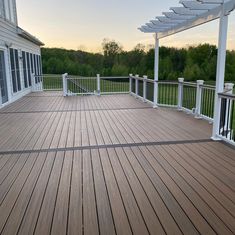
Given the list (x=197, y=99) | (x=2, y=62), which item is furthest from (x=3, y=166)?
(x=2, y=62)

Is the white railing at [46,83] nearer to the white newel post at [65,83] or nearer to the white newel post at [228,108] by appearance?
the white newel post at [65,83]

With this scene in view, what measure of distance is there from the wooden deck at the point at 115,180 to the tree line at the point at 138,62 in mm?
8230

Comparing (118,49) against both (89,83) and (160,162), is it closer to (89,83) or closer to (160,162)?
(89,83)

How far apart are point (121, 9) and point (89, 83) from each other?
349 inches

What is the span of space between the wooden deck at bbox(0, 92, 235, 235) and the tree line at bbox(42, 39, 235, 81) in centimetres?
823

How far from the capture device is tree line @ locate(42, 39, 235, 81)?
1622cm

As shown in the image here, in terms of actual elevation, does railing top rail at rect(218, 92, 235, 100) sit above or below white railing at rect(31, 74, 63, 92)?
above

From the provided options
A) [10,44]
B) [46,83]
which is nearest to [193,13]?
[10,44]

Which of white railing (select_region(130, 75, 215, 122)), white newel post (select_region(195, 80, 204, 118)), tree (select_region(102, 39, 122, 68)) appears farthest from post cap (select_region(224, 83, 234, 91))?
tree (select_region(102, 39, 122, 68))

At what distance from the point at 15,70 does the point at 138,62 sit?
13.7 meters

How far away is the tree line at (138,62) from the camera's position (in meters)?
16.2

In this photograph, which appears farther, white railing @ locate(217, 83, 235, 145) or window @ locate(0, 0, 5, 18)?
window @ locate(0, 0, 5, 18)

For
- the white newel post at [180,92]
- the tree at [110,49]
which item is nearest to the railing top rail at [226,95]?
the white newel post at [180,92]

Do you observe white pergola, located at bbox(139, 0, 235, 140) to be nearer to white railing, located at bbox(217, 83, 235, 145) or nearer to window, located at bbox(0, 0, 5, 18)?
white railing, located at bbox(217, 83, 235, 145)
